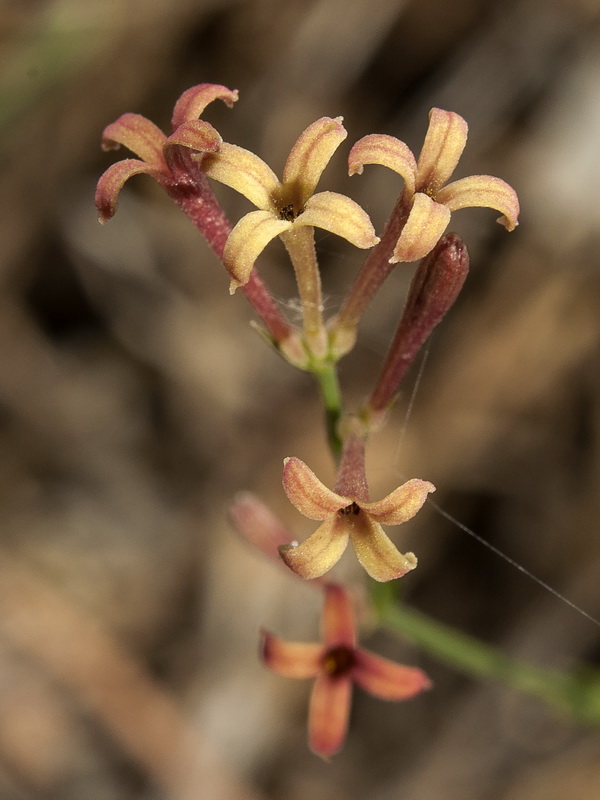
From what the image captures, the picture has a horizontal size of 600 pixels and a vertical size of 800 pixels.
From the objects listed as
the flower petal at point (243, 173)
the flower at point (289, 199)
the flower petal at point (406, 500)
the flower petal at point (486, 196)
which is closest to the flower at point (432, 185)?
the flower petal at point (486, 196)

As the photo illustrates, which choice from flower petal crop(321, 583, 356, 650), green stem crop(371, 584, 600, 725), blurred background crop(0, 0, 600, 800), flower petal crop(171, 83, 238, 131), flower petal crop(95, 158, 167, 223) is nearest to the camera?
flower petal crop(95, 158, 167, 223)

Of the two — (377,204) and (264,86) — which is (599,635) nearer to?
(377,204)

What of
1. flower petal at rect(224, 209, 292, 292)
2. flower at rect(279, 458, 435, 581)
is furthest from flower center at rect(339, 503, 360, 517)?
flower petal at rect(224, 209, 292, 292)

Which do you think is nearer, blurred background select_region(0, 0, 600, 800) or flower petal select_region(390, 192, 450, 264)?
flower petal select_region(390, 192, 450, 264)

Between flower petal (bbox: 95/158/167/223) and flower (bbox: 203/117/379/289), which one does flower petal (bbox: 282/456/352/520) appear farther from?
flower petal (bbox: 95/158/167/223)

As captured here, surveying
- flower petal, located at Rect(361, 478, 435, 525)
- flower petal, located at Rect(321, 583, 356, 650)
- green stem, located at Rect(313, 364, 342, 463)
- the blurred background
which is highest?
the blurred background
